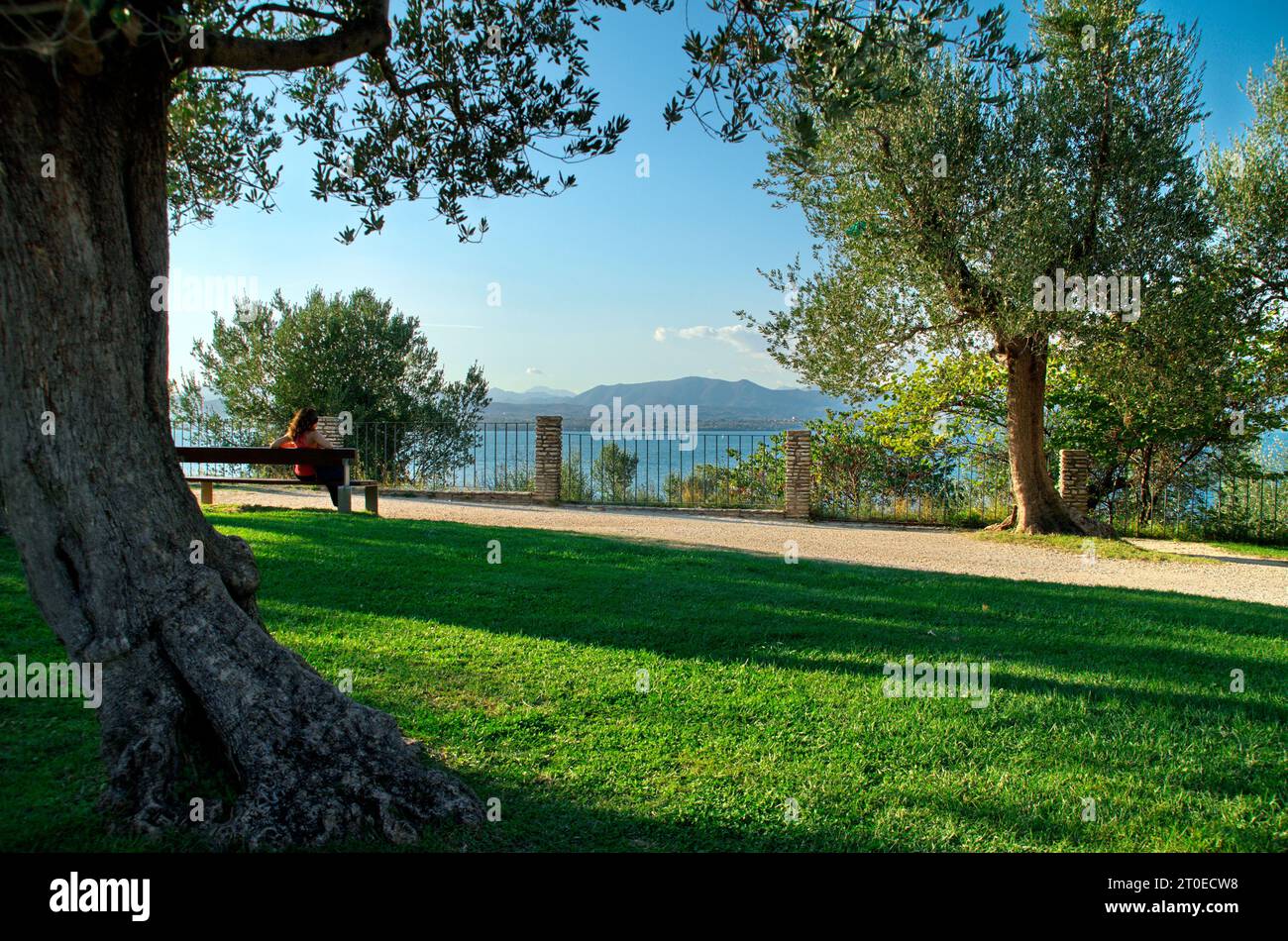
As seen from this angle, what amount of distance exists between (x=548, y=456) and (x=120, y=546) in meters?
14.4

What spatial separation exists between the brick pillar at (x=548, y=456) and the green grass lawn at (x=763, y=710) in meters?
9.50

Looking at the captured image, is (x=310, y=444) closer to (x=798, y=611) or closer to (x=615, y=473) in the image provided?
(x=798, y=611)

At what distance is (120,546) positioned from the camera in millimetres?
3541

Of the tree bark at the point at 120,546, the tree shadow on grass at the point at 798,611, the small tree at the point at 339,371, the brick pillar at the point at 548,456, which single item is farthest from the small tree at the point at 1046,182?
the small tree at the point at 339,371

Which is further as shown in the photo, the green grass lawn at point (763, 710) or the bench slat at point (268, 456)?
the bench slat at point (268, 456)

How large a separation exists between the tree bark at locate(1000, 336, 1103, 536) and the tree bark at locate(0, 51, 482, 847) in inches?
541

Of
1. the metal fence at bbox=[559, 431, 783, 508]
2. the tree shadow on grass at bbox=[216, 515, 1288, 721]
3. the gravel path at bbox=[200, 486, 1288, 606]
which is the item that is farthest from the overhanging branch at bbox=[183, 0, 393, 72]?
the metal fence at bbox=[559, 431, 783, 508]

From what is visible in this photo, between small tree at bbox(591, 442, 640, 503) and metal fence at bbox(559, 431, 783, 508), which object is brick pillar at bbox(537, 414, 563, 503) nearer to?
metal fence at bbox(559, 431, 783, 508)

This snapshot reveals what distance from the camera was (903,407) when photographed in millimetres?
18031

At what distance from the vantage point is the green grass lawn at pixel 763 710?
3443mm

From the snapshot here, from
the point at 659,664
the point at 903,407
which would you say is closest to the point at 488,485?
the point at 903,407

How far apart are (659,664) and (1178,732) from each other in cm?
297

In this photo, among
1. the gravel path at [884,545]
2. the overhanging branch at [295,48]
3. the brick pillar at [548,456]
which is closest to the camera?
the overhanging branch at [295,48]

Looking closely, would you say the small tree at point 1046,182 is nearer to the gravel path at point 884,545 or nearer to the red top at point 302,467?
the gravel path at point 884,545
